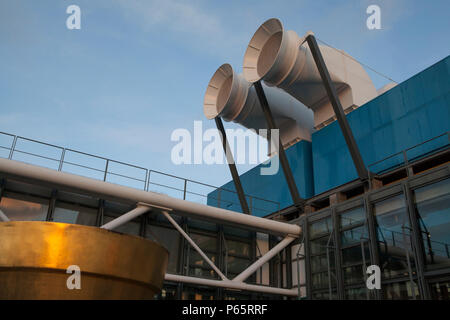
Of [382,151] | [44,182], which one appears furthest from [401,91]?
[44,182]

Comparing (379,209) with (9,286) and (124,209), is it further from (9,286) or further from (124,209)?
(9,286)

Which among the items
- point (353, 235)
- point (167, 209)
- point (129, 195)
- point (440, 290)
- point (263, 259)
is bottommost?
point (440, 290)

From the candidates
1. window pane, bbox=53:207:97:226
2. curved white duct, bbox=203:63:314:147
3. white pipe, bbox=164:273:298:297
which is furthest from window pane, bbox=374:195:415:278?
window pane, bbox=53:207:97:226

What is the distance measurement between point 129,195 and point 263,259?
658cm

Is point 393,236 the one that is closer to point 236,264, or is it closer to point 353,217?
point 353,217

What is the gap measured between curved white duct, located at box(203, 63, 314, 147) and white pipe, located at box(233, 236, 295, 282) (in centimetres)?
803


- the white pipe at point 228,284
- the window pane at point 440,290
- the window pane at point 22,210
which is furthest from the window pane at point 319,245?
the window pane at point 22,210

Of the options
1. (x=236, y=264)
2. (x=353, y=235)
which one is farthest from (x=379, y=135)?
(x=236, y=264)

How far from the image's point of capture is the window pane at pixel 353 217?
1677cm

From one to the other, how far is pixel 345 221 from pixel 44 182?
12.0m

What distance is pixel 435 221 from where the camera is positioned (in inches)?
539

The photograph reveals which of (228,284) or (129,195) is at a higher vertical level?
(129,195)

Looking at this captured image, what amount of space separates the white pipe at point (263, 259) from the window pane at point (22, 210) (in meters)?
8.13

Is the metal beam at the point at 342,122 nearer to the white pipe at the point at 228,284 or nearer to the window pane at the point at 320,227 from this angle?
the window pane at the point at 320,227
